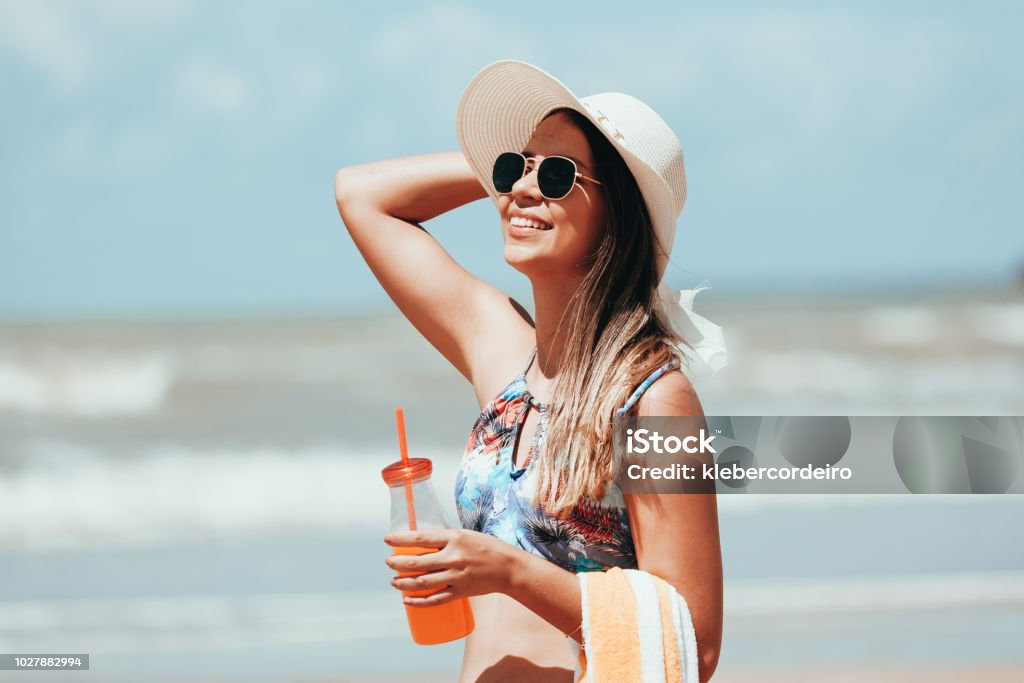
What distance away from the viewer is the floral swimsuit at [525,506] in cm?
220

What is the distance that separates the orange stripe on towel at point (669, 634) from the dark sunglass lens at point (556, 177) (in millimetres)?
728

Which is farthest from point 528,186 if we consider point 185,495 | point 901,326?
point 901,326

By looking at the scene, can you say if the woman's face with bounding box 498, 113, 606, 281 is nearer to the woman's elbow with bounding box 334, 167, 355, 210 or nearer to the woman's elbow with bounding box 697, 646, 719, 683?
the woman's elbow with bounding box 334, 167, 355, 210

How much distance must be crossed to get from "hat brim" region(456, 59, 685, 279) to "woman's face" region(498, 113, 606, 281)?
0.22 feet

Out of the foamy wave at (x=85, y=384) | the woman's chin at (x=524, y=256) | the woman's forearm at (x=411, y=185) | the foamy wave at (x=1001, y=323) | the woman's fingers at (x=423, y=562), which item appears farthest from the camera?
the foamy wave at (x=1001, y=323)

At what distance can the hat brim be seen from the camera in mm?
2326

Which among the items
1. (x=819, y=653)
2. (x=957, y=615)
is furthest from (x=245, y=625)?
(x=957, y=615)

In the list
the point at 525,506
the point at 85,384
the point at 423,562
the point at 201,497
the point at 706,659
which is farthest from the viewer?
the point at 85,384

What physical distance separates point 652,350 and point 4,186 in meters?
34.6

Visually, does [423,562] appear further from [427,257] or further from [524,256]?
[427,257]

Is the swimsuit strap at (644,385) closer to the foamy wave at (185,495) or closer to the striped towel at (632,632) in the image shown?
the striped towel at (632,632)

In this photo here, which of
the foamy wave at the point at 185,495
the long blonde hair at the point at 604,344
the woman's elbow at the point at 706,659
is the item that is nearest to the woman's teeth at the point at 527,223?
the long blonde hair at the point at 604,344

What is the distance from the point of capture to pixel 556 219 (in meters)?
2.32

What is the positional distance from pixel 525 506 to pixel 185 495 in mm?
8112
